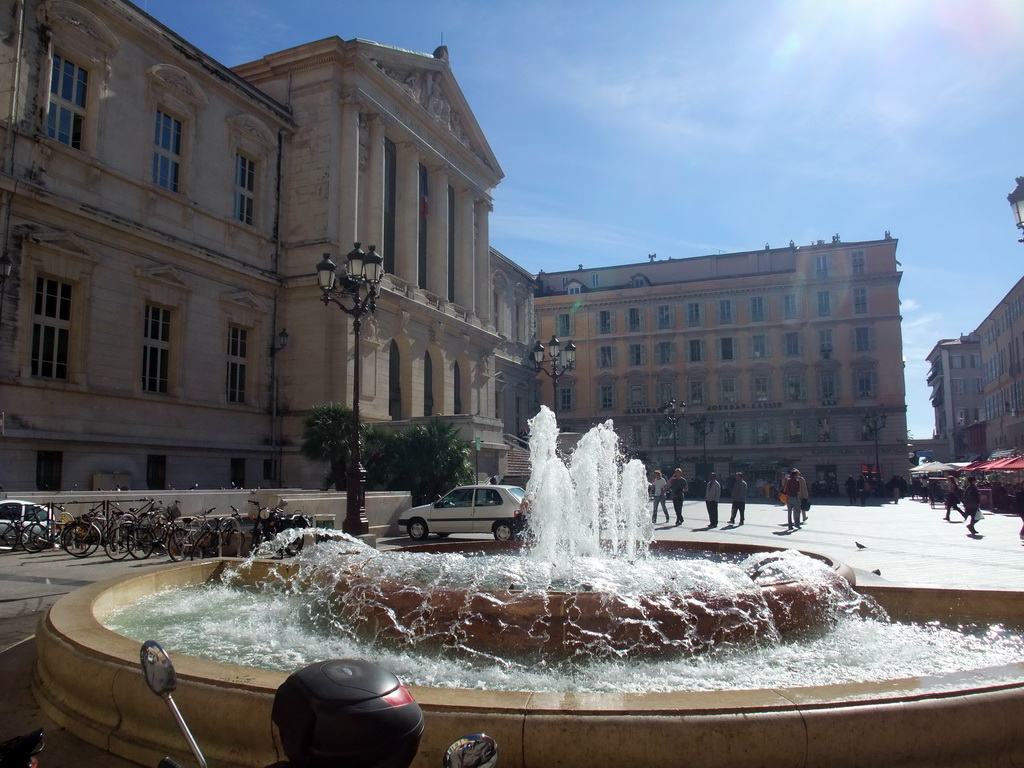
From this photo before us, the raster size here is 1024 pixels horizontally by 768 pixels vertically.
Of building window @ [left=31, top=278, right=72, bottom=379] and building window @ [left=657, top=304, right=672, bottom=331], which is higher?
building window @ [left=657, top=304, right=672, bottom=331]

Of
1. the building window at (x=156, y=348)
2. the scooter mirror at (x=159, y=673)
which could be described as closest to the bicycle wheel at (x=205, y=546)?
the scooter mirror at (x=159, y=673)

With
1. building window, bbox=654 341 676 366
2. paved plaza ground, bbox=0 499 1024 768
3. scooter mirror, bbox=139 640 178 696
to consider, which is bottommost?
paved plaza ground, bbox=0 499 1024 768

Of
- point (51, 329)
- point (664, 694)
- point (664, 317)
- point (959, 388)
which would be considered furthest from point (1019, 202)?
point (959, 388)

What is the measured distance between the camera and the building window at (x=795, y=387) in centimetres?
5581

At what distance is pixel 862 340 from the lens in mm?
55281

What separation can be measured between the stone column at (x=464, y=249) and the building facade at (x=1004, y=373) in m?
32.9

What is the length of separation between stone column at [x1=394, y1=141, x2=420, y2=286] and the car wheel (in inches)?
709

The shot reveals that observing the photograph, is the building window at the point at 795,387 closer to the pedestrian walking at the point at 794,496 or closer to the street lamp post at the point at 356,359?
the pedestrian walking at the point at 794,496

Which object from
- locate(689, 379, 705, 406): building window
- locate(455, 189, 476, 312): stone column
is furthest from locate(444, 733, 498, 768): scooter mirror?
locate(689, 379, 705, 406): building window

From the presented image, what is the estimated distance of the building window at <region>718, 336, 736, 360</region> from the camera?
189 ft

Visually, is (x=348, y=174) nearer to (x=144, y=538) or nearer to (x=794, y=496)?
(x=144, y=538)

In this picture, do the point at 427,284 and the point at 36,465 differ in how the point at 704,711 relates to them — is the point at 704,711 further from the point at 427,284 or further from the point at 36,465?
the point at 427,284

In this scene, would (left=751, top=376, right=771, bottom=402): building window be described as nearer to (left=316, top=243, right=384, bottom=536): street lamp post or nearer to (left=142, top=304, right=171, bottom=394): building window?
(left=142, top=304, right=171, bottom=394): building window

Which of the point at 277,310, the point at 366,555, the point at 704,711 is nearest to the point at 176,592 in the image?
the point at 366,555
